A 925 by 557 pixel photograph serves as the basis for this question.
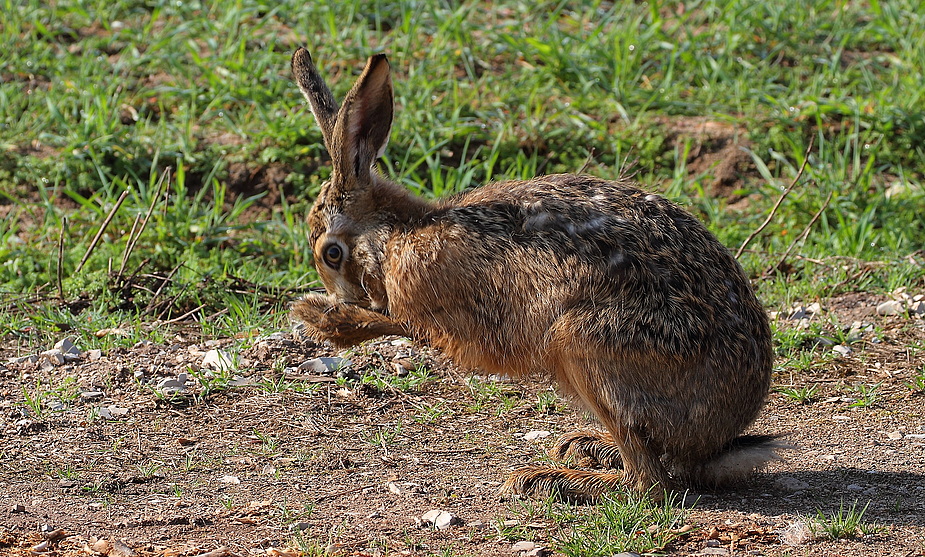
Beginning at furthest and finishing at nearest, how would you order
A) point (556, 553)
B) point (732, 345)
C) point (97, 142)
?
point (97, 142), point (732, 345), point (556, 553)

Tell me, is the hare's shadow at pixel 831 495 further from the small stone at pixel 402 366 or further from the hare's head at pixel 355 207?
the small stone at pixel 402 366

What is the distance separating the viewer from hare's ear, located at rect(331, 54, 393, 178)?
14.0ft

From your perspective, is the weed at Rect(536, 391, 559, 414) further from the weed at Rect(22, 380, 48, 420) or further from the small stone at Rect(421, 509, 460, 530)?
the weed at Rect(22, 380, 48, 420)

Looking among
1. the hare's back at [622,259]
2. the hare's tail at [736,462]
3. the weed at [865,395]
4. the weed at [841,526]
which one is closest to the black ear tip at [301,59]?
the hare's back at [622,259]

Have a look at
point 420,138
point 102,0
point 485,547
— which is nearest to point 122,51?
point 102,0

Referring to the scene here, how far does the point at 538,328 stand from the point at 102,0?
626 centimetres

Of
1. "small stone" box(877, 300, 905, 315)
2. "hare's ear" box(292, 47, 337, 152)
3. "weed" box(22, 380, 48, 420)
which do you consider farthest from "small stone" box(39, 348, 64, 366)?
"small stone" box(877, 300, 905, 315)

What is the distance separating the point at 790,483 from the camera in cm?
440

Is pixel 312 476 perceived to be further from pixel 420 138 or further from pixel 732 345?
pixel 420 138

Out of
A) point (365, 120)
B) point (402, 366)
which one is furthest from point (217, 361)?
point (365, 120)

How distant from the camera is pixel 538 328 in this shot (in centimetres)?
409

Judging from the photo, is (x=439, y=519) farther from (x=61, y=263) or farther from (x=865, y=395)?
(x=61, y=263)

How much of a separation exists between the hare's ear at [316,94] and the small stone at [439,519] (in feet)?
5.02

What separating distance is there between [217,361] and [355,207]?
55.8 inches
